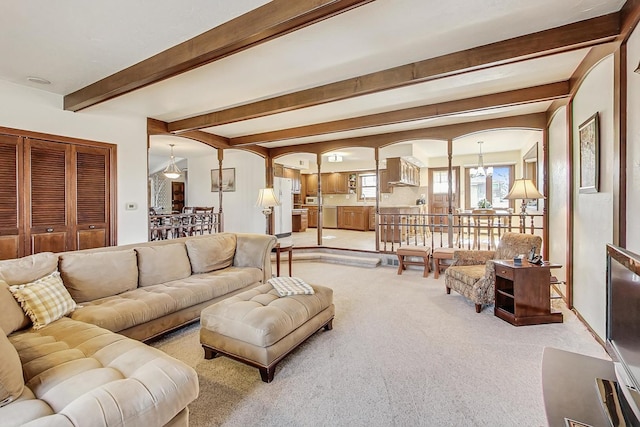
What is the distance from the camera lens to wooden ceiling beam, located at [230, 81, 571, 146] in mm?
3820

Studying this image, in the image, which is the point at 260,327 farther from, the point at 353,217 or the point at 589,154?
the point at 353,217

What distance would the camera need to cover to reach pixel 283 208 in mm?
8867

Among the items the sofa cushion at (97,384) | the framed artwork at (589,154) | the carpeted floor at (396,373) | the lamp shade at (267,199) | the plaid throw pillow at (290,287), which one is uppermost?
the framed artwork at (589,154)

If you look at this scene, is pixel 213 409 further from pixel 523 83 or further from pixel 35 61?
pixel 523 83

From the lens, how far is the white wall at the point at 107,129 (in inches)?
151

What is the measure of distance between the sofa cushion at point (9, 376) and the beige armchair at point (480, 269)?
3703 mm

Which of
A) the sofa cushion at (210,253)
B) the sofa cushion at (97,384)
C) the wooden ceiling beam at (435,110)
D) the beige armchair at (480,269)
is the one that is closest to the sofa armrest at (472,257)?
the beige armchair at (480,269)

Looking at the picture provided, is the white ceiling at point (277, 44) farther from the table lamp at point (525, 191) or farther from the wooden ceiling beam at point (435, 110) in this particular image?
the table lamp at point (525, 191)

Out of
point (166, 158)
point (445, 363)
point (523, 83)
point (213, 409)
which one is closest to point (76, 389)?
point (213, 409)

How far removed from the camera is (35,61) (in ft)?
10.4

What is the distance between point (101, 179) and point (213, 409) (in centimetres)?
420

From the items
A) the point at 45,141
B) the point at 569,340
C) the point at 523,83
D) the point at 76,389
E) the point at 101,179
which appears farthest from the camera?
the point at 101,179

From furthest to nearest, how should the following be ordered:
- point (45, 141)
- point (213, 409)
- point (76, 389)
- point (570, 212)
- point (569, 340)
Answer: point (45, 141)
point (570, 212)
point (569, 340)
point (213, 409)
point (76, 389)

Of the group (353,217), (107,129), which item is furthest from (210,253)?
(353,217)
